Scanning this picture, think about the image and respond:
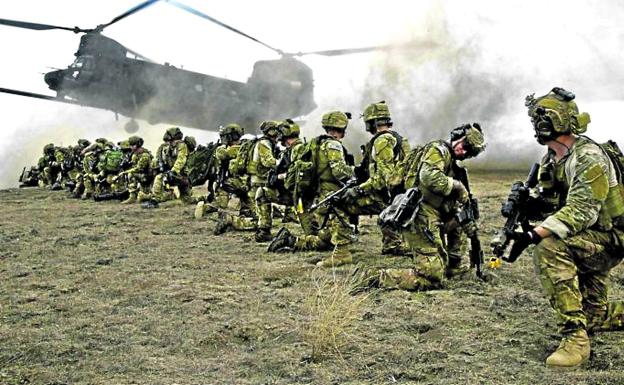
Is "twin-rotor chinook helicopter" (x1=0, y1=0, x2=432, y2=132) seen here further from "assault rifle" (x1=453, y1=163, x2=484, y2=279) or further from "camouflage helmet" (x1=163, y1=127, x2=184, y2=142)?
"assault rifle" (x1=453, y1=163, x2=484, y2=279)

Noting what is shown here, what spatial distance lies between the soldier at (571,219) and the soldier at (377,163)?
2.67 meters

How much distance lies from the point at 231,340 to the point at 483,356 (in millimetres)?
1720

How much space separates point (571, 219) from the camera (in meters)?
3.83

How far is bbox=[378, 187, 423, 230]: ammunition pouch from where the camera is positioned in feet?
18.4

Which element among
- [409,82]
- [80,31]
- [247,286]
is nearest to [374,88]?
[409,82]

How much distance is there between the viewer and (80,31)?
1616 centimetres

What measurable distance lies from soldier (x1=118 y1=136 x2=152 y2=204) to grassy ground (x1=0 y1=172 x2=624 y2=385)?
695 centimetres

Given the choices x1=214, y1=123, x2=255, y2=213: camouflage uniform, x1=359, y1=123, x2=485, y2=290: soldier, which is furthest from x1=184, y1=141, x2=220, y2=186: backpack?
x1=359, y1=123, x2=485, y2=290: soldier

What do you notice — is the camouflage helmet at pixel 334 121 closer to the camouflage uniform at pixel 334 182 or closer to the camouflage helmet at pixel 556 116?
the camouflage uniform at pixel 334 182

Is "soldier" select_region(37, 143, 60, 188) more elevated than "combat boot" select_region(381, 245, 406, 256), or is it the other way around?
"soldier" select_region(37, 143, 60, 188)

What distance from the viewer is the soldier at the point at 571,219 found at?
384 cm

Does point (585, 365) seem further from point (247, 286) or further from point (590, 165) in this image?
point (247, 286)

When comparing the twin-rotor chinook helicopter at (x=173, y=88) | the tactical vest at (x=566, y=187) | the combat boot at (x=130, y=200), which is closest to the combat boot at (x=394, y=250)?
the tactical vest at (x=566, y=187)

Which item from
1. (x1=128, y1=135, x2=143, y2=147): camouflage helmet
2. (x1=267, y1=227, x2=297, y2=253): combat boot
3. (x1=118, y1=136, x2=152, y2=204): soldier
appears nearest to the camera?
(x1=267, y1=227, x2=297, y2=253): combat boot
